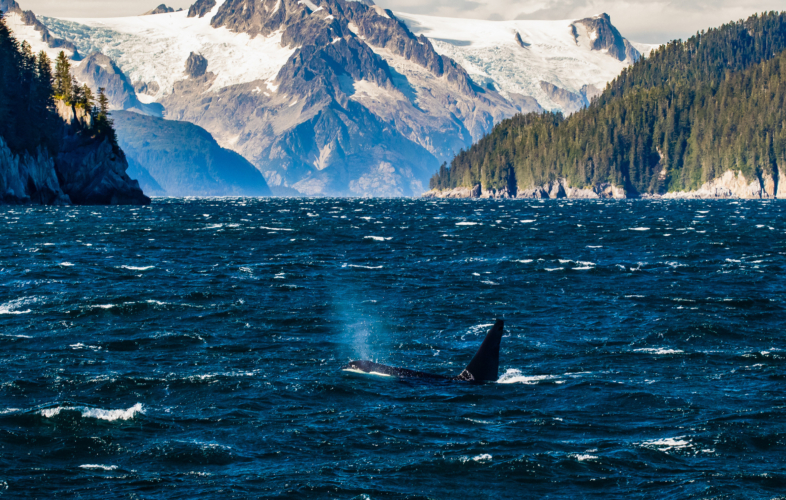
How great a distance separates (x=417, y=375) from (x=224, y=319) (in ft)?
43.5

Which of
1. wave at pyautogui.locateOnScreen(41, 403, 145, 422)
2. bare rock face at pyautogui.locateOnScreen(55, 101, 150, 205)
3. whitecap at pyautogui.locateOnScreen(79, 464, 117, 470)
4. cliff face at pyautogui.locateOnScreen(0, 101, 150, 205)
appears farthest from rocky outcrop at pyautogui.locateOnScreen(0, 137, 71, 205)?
whitecap at pyautogui.locateOnScreen(79, 464, 117, 470)

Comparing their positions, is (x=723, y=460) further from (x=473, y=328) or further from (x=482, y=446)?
(x=473, y=328)

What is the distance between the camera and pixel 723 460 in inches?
699

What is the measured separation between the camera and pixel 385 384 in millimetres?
23891

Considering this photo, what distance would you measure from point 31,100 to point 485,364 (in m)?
162

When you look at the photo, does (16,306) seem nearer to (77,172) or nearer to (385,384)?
(385,384)

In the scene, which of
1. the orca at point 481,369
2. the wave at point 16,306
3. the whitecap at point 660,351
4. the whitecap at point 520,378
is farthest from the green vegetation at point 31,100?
the whitecap at point 520,378

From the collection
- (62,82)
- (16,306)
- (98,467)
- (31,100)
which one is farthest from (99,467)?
(62,82)

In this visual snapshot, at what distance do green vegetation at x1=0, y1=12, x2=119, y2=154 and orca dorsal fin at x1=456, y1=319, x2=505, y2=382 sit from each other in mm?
142079

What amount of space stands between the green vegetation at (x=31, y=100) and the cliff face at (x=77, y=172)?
2.37 m

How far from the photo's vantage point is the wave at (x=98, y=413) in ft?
65.3

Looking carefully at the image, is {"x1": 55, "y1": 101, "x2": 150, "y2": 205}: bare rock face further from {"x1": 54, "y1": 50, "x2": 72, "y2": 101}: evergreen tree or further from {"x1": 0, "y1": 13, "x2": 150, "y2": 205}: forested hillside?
{"x1": 54, "y1": 50, "x2": 72, "y2": 101}: evergreen tree

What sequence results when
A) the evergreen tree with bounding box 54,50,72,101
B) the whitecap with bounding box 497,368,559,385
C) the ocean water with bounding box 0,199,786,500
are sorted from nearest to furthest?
the ocean water with bounding box 0,199,786,500 → the whitecap with bounding box 497,368,559,385 → the evergreen tree with bounding box 54,50,72,101

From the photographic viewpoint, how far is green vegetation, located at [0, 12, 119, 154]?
153 metres
